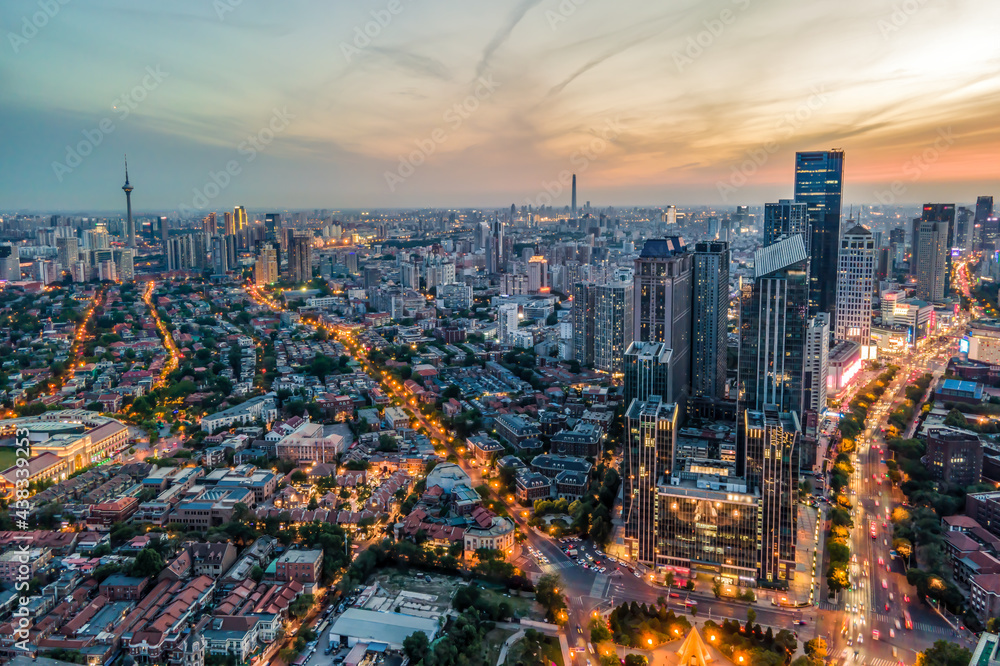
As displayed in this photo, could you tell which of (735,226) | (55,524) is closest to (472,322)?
(55,524)

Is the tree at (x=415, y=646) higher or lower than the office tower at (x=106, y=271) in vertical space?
lower

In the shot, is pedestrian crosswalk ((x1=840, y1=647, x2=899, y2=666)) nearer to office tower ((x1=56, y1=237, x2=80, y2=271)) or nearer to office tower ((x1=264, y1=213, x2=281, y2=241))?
office tower ((x1=56, y1=237, x2=80, y2=271))

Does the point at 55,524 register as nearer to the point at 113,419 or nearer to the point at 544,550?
the point at 113,419

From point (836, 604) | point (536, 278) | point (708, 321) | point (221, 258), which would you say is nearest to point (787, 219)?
point (708, 321)

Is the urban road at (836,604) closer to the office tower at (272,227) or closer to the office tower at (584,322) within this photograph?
the office tower at (584,322)

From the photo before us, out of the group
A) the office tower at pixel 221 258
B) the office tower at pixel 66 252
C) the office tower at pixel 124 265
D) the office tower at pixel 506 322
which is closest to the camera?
the office tower at pixel 506 322

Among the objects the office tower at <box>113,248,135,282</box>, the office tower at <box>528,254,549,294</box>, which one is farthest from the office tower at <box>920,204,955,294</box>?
the office tower at <box>113,248,135,282</box>

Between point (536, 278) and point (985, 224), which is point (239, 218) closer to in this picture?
point (536, 278)

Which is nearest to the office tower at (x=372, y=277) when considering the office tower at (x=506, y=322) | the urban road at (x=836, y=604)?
the office tower at (x=506, y=322)
